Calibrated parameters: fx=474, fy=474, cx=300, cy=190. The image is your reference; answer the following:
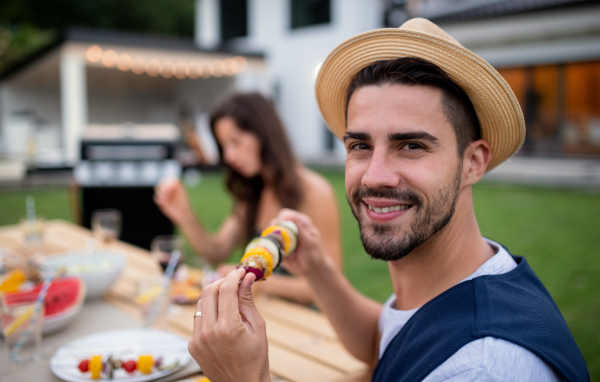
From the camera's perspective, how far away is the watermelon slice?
1774 mm

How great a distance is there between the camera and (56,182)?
13.0m

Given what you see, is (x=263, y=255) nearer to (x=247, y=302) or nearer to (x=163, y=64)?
(x=247, y=302)

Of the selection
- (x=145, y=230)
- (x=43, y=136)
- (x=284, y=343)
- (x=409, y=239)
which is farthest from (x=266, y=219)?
(x=43, y=136)

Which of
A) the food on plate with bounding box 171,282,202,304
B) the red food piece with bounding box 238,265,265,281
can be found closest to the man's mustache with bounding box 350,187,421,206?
the red food piece with bounding box 238,265,265,281

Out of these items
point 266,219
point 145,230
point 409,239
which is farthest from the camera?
point 145,230

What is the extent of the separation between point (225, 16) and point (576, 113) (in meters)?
14.3

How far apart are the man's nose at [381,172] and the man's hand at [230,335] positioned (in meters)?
0.41

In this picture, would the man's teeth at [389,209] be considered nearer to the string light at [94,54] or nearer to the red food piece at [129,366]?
the red food piece at [129,366]

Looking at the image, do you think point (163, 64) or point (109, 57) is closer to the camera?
point (109, 57)

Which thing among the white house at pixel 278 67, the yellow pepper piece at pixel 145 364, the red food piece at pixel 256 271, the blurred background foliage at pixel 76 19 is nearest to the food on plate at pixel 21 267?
the yellow pepper piece at pixel 145 364

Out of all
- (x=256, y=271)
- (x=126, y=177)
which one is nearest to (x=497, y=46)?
(x=126, y=177)

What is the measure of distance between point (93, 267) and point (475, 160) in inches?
72.4

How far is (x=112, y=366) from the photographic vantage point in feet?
4.69

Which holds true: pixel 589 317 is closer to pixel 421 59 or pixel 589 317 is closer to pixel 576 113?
pixel 421 59
